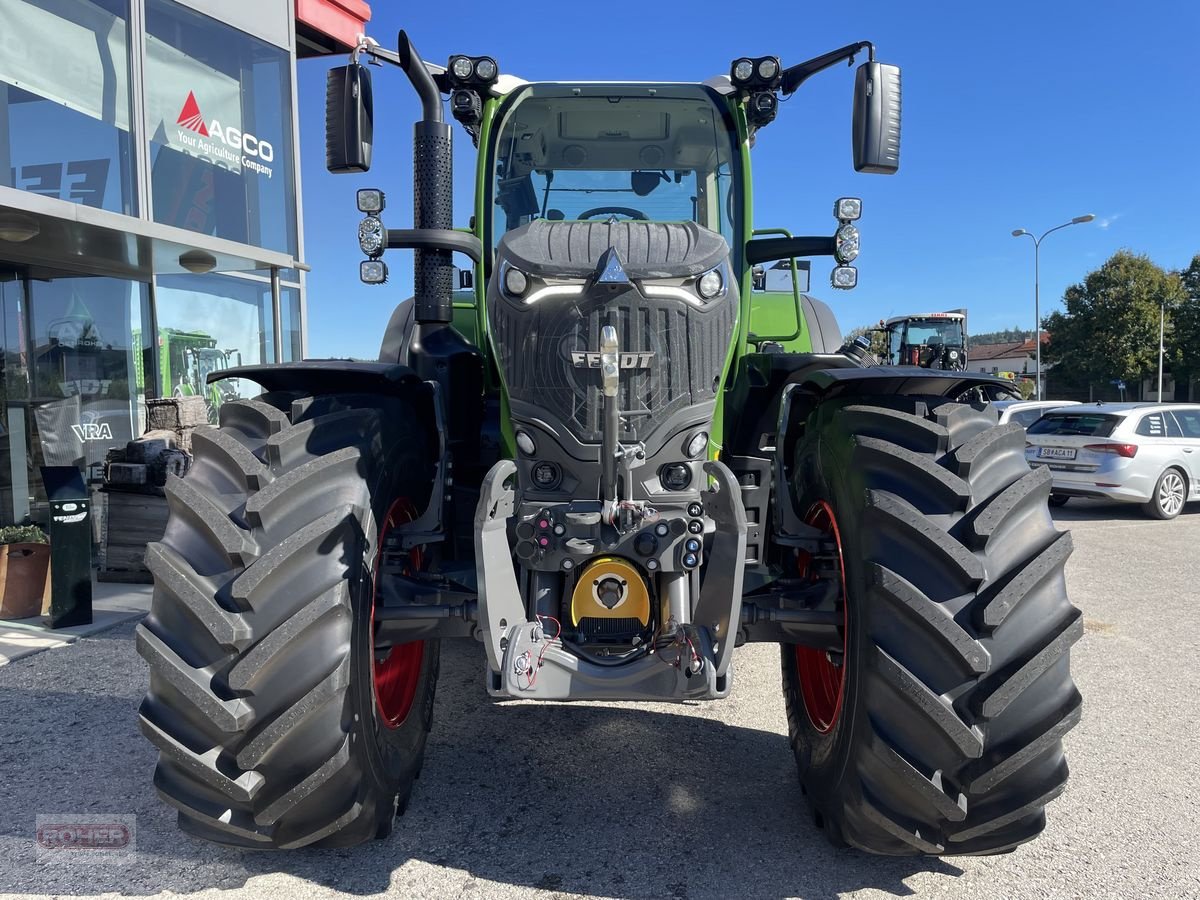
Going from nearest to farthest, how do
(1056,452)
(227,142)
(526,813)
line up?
1. (526,813)
2. (227,142)
3. (1056,452)

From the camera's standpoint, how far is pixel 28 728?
374cm

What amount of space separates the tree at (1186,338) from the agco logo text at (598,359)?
4678cm

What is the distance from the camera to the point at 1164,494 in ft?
35.6

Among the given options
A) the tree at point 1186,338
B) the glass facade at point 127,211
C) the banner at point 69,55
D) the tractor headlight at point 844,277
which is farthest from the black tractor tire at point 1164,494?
the tree at point 1186,338

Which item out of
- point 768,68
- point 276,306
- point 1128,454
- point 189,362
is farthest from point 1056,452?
point 189,362

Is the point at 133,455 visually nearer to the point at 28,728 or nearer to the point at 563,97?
the point at 28,728

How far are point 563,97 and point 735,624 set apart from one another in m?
2.46

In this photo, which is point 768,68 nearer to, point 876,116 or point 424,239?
point 876,116

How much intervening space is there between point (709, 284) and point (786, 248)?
84 cm

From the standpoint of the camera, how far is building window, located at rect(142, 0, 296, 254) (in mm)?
8773

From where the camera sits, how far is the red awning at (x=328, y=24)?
37.4 feet

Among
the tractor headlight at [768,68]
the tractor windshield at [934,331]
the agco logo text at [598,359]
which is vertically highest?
the tractor windshield at [934,331]

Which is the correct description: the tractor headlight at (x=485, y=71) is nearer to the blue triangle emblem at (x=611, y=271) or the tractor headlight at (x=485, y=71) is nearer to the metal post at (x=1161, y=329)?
the blue triangle emblem at (x=611, y=271)

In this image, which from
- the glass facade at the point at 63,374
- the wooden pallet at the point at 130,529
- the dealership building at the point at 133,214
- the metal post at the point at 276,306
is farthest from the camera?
the metal post at the point at 276,306
